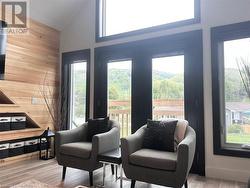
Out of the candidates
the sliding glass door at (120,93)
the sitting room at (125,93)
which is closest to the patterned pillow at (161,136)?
the sitting room at (125,93)

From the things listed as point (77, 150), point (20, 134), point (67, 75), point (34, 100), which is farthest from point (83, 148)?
point (67, 75)

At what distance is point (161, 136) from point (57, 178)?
1627 mm

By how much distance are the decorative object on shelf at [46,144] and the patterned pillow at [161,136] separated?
2.19 m

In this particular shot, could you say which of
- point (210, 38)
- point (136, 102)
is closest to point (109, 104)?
point (136, 102)

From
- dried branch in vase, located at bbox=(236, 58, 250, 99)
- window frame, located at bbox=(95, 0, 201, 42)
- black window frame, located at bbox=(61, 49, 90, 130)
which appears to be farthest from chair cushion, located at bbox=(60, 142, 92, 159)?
dried branch in vase, located at bbox=(236, 58, 250, 99)

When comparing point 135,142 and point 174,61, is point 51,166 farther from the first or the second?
point 174,61

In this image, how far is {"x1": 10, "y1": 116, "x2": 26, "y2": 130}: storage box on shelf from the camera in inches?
146

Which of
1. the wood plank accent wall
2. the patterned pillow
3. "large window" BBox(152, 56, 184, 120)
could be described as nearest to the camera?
the patterned pillow

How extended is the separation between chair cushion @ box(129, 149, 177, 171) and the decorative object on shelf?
7.39ft

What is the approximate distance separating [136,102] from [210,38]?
1.63 m

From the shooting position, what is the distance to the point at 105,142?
2.83 m

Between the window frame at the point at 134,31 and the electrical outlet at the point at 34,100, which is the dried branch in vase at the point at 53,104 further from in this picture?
the window frame at the point at 134,31

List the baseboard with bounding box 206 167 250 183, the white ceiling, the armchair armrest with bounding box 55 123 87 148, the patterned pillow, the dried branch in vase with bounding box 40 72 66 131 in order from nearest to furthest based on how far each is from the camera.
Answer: the patterned pillow → the baseboard with bounding box 206 167 250 183 → the armchair armrest with bounding box 55 123 87 148 → the white ceiling → the dried branch in vase with bounding box 40 72 66 131

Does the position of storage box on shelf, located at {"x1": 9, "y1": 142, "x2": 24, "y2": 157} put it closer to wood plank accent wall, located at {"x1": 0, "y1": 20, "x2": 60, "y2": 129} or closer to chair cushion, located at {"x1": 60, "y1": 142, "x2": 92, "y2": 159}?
wood plank accent wall, located at {"x1": 0, "y1": 20, "x2": 60, "y2": 129}
